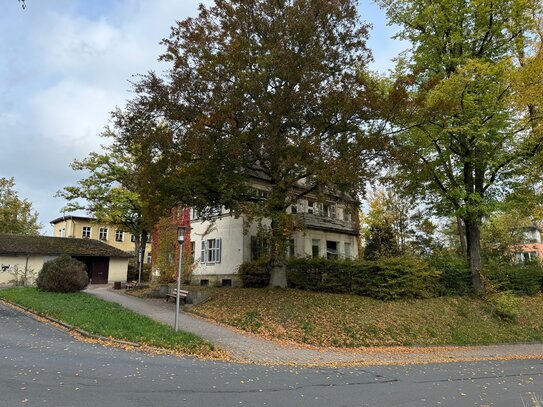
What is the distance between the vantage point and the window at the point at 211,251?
3092 centimetres

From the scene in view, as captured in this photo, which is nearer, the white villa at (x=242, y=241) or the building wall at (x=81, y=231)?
the white villa at (x=242, y=241)

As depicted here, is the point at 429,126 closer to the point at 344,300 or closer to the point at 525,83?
the point at 525,83

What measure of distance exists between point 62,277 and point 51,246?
15.9m

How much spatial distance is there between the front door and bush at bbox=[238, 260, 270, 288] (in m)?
20.4

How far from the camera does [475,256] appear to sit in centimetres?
2292

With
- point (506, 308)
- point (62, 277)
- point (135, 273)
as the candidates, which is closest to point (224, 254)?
point (62, 277)

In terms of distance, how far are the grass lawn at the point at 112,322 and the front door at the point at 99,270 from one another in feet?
65.0

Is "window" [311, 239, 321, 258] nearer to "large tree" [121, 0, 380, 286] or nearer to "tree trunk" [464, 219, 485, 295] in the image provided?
"tree trunk" [464, 219, 485, 295]

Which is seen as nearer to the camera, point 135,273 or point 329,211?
point 329,211

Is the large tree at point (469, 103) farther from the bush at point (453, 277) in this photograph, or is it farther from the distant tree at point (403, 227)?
the distant tree at point (403, 227)

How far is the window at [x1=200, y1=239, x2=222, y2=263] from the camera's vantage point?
101 ft

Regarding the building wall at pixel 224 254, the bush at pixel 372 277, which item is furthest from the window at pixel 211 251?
the bush at pixel 372 277

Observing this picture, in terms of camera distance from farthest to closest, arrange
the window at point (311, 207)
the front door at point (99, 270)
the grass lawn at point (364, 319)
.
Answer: the front door at point (99, 270) → the window at point (311, 207) → the grass lawn at point (364, 319)

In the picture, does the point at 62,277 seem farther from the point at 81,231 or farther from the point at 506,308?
the point at 81,231
